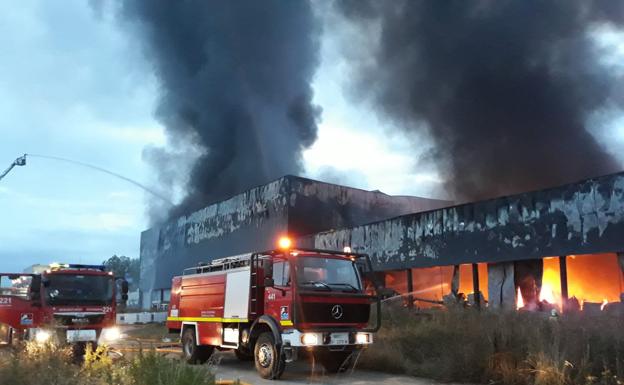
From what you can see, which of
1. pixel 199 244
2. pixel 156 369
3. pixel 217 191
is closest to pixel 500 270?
pixel 156 369

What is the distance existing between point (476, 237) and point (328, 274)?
1081cm

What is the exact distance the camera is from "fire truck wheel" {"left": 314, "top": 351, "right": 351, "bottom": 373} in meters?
10.6

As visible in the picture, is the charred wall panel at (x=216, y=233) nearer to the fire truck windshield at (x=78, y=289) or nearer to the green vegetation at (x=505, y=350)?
the fire truck windshield at (x=78, y=289)

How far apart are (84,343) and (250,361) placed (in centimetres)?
399

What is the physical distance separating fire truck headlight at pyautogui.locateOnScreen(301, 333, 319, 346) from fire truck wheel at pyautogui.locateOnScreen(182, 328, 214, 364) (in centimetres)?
376

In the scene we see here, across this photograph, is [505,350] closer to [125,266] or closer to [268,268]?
[268,268]

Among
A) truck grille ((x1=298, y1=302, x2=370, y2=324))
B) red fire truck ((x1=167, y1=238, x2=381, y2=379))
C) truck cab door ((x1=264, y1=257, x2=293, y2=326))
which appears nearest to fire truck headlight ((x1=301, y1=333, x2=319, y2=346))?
red fire truck ((x1=167, y1=238, x2=381, y2=379))

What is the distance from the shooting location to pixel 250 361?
13.0 metres

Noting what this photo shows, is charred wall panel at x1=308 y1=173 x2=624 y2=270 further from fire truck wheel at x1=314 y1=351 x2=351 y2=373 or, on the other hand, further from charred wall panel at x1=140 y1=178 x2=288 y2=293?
charred wall panel at x1=140 y1=178 x2=288 y2=293

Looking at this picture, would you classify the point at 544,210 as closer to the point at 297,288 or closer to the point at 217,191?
the point at 297,288

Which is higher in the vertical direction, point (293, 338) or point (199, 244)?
point (199, 244)

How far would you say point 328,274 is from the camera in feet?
33.5

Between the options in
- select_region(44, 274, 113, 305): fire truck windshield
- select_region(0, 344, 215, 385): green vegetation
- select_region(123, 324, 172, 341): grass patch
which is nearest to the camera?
select_region(0, 344, 215, 385): green vegetation

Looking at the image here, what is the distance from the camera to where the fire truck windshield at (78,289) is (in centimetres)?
1268
